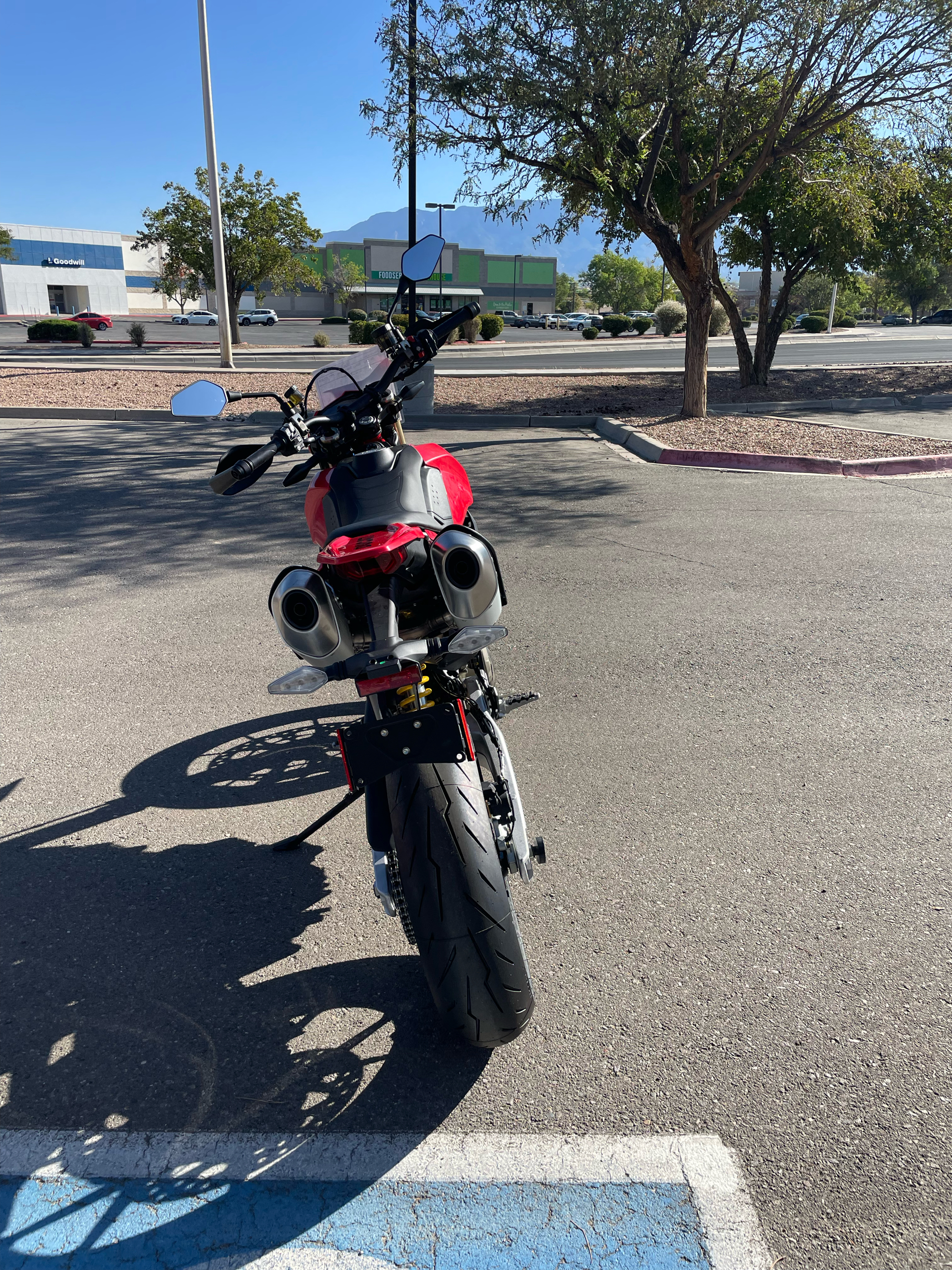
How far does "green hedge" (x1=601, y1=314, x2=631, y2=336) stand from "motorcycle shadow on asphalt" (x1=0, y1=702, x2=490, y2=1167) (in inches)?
2273

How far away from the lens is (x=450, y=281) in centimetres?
10156

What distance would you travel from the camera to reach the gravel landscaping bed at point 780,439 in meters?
11.8

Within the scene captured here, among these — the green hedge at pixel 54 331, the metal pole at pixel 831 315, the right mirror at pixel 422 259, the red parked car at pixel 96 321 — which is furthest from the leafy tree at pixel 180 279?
the right mirror at pixel 422 259

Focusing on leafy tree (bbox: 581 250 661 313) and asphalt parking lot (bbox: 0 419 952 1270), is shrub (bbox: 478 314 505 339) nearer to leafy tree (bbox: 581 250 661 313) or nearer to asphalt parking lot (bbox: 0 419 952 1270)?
leafy tree (bbox: 581 250 661 313)

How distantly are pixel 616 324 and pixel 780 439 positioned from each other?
47.5 m

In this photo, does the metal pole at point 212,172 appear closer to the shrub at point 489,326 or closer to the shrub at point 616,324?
the shrub at point 489,326

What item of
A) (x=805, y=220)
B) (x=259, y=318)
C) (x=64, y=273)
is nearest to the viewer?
(x=805, y=220)

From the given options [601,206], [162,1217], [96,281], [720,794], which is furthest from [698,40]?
[96,281]

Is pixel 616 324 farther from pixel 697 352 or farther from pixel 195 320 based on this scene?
pixel 697 352

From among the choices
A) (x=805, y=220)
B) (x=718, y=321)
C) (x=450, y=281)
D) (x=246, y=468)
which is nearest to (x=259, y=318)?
(x=450, y=281)

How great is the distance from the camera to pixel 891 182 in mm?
14867

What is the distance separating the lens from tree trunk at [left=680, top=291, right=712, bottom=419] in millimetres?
14574

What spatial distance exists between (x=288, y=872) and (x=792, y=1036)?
1.79m

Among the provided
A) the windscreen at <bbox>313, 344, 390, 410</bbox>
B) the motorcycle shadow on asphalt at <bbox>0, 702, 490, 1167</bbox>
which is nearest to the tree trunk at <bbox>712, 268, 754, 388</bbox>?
the windscreen at <bbox>313, 344, 390, 410</bbox>
